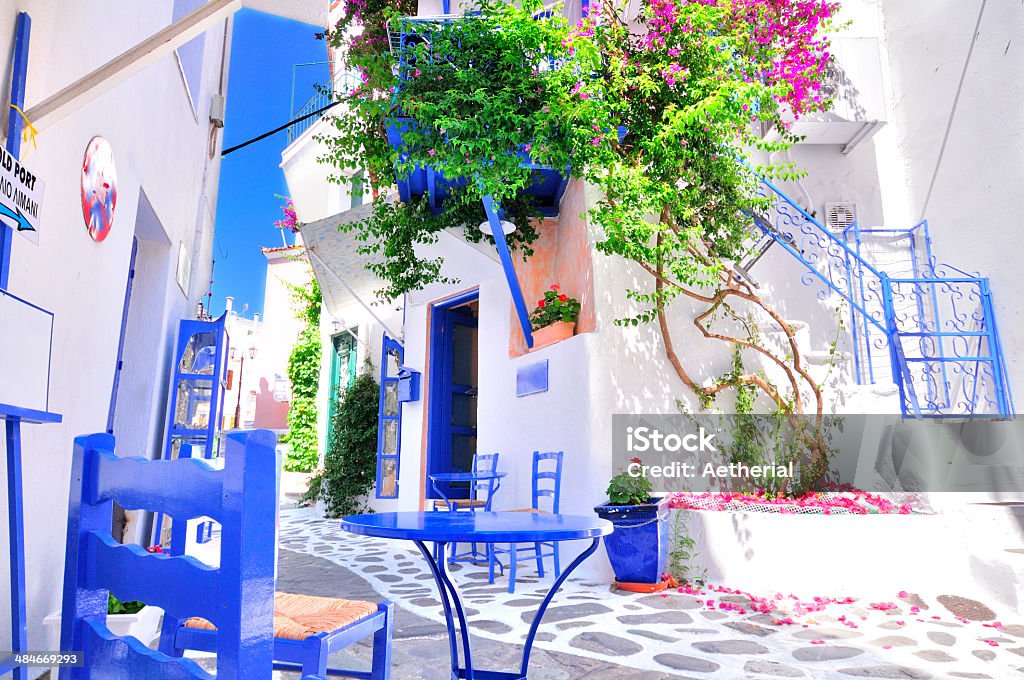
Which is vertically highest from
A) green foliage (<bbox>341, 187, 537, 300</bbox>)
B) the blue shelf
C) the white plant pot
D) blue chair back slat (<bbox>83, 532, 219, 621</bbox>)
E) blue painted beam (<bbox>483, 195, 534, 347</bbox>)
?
the blue shelf

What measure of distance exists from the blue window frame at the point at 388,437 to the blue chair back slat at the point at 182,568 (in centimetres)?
689

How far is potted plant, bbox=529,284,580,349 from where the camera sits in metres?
5.71

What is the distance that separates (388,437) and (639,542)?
4269 millimetres

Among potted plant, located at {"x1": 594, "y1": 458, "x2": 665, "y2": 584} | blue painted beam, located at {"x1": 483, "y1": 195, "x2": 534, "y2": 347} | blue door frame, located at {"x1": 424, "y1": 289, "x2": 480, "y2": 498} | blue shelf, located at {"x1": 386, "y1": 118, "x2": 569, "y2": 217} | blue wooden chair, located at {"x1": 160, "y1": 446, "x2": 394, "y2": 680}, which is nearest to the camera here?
blue wooden chair, located at {"x1": 160, "y1": 446, "x2": 394, "y2": 680}

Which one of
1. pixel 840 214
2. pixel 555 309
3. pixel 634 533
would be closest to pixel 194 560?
pixel 634 533

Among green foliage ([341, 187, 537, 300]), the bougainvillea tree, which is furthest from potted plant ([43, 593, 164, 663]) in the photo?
green foliage ([341, 187, 537, 300])

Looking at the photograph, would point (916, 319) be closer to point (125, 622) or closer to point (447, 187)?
point (447, 187)

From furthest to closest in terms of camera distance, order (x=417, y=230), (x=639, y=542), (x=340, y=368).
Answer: (x=340, y=368)
(x=417, y=230)
(x=639, y=542)

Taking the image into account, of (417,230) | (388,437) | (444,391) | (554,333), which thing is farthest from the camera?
(388,437)

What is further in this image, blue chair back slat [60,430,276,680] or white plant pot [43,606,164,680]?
white plant pot [43,606,164,680]

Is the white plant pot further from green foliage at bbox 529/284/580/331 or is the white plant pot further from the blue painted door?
the blue painted door

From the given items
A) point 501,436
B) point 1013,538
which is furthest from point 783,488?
point 501,436

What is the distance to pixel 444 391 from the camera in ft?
24.9

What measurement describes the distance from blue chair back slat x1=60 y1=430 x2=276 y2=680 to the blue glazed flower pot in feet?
12.4
